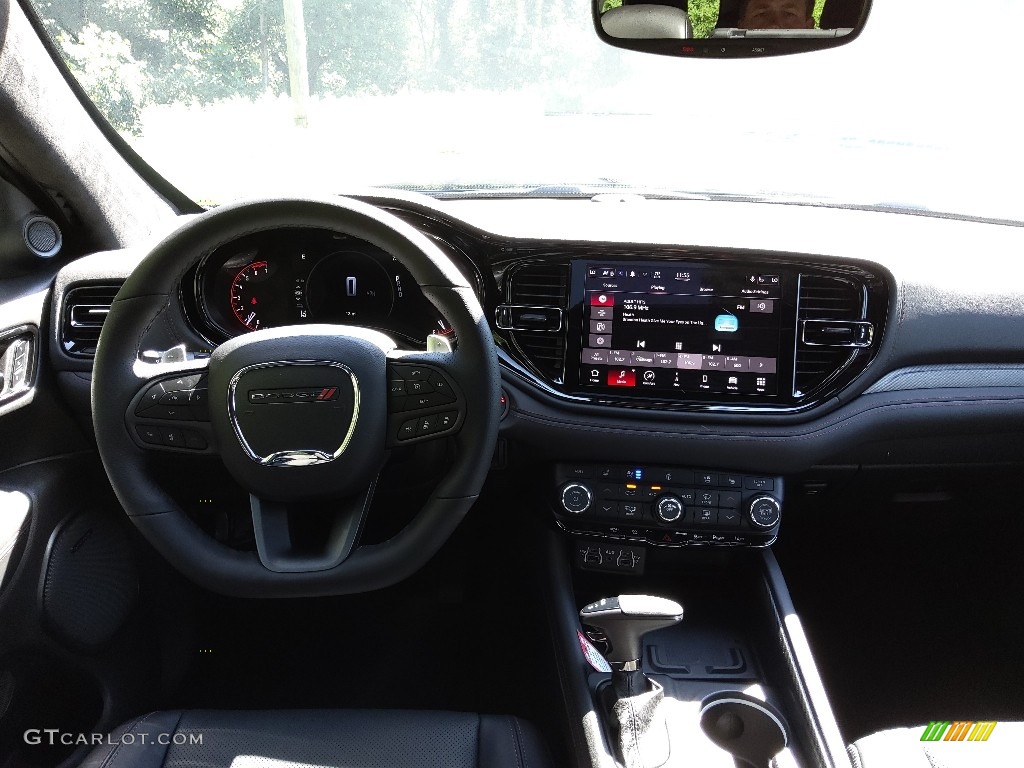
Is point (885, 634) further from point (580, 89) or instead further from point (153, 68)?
point (153, 68)

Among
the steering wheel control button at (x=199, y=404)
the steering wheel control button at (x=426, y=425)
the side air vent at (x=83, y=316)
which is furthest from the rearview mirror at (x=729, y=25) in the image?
the side air vent at (x=83, y=316)

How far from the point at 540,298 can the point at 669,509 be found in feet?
2.07

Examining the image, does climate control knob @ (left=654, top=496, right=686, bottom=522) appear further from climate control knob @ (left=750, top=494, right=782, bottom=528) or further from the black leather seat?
the black leather seat

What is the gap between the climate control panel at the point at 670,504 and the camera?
214cm

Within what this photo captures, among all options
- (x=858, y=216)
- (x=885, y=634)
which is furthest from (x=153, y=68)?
(x=885, y=634)

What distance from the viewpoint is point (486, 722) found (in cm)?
166

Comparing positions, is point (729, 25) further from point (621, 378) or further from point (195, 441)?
point (195, 441)

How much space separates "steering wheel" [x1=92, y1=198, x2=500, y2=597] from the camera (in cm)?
141

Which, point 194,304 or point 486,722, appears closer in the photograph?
point 486,722

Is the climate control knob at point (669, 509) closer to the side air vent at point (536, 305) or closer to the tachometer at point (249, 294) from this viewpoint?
the side air vent at point (536, 305)

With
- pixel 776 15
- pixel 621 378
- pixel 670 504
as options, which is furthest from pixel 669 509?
pixel 776 15

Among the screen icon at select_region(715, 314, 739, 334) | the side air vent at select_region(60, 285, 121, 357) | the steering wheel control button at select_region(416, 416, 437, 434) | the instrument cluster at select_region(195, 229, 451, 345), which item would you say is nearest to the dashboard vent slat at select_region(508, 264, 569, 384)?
the instrument cluster at select_region(195, 229, 451, 345)

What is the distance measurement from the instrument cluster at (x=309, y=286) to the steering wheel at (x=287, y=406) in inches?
19.7

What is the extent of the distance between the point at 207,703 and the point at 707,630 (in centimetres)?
141
